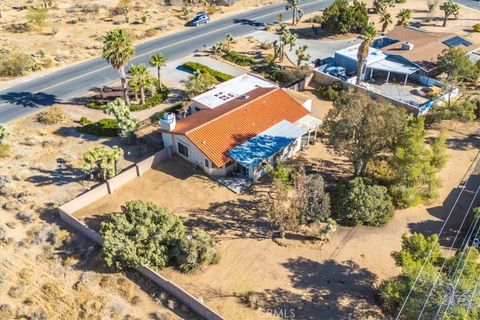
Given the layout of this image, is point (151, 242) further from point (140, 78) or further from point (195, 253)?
point (140, 78)

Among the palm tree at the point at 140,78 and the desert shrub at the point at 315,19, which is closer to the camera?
the palm tree at the point at 140,78

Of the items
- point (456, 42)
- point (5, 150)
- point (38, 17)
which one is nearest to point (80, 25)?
point (38, 17)

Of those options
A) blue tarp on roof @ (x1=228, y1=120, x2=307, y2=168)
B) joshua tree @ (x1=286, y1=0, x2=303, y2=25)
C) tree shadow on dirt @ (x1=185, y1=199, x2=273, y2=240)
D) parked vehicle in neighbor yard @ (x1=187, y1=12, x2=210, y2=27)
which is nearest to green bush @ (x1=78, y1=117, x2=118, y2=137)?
blue tarp on roof @ (x1=228, y1=120, x2=307, y2=168)

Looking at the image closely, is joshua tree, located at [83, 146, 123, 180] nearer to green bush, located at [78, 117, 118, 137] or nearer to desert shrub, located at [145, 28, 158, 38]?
green bush, located at [78, 117, 118, 137]

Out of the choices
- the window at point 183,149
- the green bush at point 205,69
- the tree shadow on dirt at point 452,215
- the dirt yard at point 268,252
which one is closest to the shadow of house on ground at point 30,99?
the green bush at point 205,69

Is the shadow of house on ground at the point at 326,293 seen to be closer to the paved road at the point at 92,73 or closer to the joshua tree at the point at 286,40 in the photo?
the paved road at the point at 92,73

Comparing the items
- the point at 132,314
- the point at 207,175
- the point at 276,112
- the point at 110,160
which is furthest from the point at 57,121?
the point at 132,314
